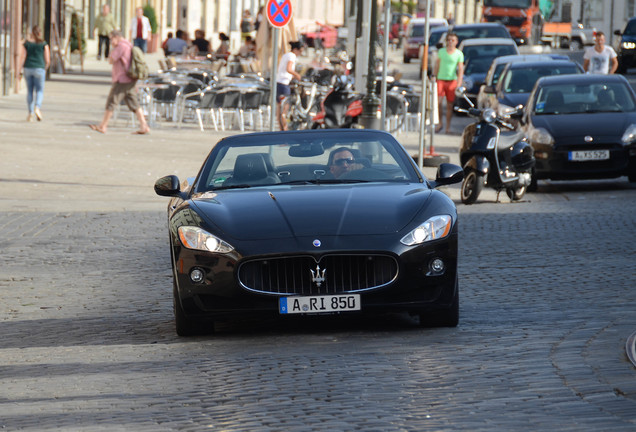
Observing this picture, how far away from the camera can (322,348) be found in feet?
26.8

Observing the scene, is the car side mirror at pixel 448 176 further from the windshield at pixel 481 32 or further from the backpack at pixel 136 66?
the windshield at pixel 481 32

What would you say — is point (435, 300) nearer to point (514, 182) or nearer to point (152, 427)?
point (152, 427)

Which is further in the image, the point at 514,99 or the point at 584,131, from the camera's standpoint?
the point at 514,99

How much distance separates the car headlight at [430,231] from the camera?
27.8 ft

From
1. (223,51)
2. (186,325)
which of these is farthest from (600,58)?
(186,325)

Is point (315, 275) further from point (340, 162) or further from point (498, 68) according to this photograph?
point (498, 68)

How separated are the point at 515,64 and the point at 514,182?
10.1 m

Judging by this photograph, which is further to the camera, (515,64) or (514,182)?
(515,64)

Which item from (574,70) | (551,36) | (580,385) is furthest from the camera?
(551,36)

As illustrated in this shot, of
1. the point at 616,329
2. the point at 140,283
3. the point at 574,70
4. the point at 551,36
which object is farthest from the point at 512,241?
the point at 551,36

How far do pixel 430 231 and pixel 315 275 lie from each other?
74cm

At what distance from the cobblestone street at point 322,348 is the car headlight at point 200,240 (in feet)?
1.85

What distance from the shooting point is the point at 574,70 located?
27.3 m

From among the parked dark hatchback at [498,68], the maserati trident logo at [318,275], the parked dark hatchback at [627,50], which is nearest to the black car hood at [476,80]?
the parked dark hatchback at [498,68]
